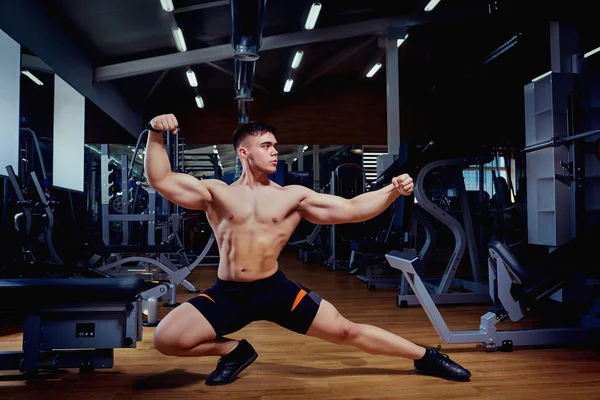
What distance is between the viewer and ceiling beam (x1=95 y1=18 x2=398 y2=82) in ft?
22.3

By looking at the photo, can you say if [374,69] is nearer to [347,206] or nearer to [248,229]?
[347,206]

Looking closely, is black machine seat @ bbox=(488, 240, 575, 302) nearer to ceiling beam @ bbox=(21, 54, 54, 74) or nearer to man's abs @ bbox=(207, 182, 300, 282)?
man's abs @ bbox=(207, 182, 300, 282)

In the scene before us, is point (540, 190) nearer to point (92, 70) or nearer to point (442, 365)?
point (442, 365)

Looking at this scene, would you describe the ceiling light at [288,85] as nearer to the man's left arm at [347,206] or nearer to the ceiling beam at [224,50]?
the ceiling beam at [224,50]

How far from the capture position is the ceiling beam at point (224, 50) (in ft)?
22.3

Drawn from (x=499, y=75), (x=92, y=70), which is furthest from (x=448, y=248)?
(x=92, y=70)

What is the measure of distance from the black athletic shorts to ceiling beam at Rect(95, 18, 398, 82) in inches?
214

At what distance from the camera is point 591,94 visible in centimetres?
317

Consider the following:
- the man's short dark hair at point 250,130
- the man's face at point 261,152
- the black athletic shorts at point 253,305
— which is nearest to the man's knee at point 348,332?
the black athletic shorts at point 253,305

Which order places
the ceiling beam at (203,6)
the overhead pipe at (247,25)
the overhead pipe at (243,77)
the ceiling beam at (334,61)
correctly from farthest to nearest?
the ceiling beam at (334,61)
the overhead pipe at (243,77)
the ceiling beam at (203,6)
the overhead pipe at (247,25)

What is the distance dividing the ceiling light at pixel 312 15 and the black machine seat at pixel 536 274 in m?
4.01

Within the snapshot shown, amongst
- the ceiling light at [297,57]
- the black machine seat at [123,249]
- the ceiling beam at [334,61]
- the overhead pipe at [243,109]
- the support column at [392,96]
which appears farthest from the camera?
the overhead pipe at [243,109]

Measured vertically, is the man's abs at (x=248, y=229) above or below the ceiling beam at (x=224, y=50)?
below

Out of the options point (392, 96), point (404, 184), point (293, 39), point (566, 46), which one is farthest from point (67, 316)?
point (293, 39)
